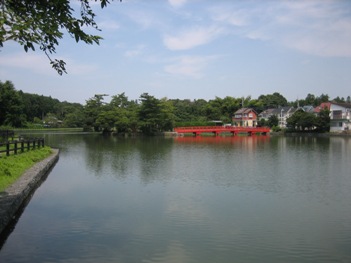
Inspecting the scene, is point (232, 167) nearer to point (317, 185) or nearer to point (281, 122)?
point (317, 185)

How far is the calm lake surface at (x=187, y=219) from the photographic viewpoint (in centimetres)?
645

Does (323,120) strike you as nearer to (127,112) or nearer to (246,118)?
(246,118)

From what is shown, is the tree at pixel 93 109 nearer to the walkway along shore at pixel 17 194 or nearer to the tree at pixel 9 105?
the tree at pixel 9 105

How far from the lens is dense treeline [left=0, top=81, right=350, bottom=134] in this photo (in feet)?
121

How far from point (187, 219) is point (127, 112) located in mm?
47231

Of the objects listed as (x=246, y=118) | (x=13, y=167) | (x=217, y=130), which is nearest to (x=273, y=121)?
(x=246, y=118)

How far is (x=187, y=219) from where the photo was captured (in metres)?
8.49

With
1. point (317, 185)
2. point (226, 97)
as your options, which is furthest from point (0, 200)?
point (226, 97)

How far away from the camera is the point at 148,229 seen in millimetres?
7723

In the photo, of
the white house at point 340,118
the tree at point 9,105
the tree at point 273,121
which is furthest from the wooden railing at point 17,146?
the tree at point 273,121

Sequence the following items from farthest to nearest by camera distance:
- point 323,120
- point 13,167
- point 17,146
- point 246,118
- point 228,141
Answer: point 246,118
point 323,120
point 228,141
point 17,146
point 13,167

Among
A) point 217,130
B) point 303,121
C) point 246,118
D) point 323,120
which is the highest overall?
point 246,118

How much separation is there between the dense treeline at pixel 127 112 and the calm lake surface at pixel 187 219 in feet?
82.6

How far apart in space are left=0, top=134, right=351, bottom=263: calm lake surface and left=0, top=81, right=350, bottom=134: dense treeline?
82.6 ft
